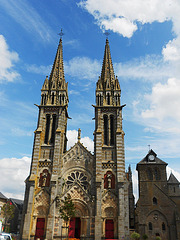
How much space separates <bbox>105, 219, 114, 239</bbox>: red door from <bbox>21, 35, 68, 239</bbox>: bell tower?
7606mm

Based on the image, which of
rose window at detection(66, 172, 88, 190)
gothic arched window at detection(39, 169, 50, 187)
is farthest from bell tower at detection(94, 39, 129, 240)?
gothic arched window at detection(39, 169, 50, 187)

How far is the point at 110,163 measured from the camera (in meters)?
34.6

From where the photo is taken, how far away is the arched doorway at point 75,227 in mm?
31484

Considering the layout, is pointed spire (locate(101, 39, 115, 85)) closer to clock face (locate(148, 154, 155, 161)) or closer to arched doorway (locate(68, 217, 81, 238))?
clock face (locate(148, 154, 155, 161))

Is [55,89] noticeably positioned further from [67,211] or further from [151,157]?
[151,157]

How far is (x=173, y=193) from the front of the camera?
4278cm

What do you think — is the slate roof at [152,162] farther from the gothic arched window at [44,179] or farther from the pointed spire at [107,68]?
the gothic arched window at [44,179]

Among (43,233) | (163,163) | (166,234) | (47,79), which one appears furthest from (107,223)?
(47,79)

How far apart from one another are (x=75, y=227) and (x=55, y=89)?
75.3ft

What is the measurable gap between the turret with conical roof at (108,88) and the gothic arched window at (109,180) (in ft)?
39.7

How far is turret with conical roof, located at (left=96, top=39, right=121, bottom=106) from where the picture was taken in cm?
3947

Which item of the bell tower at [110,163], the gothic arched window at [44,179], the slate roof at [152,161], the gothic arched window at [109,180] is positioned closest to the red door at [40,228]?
the gothic arched window at [44,179]

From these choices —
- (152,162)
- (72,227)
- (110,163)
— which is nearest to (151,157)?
(152,162)

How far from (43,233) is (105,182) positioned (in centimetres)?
1112
